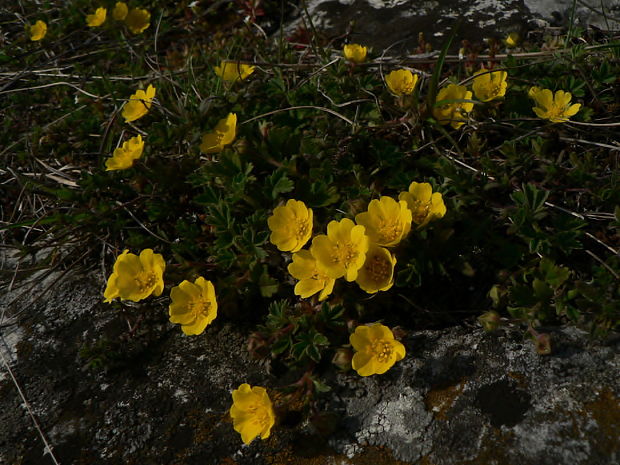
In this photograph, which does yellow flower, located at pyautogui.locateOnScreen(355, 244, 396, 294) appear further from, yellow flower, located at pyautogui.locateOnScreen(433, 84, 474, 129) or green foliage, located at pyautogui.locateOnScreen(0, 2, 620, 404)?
yellow flower, located at pyautogui.locateOnScreen(433, 84, 474, 129)

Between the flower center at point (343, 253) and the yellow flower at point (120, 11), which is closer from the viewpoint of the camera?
the flower center at point (343, 253)

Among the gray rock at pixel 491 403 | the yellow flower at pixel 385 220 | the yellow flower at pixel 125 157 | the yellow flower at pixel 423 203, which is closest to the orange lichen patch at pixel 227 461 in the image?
the gray rock at pixel 491 403

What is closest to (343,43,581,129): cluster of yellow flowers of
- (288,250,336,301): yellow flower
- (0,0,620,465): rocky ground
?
(288,250,336,301): yellow flower

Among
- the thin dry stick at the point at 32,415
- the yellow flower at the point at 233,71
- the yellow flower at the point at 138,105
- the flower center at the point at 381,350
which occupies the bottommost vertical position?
the thin dry stick at the point at 32,415

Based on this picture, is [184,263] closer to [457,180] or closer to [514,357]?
[457,180]

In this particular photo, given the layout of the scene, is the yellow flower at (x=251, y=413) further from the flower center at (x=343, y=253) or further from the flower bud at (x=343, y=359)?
the flower center at (x=343, y=253)

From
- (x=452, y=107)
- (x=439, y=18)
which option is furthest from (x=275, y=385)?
(x=439, y=18)
